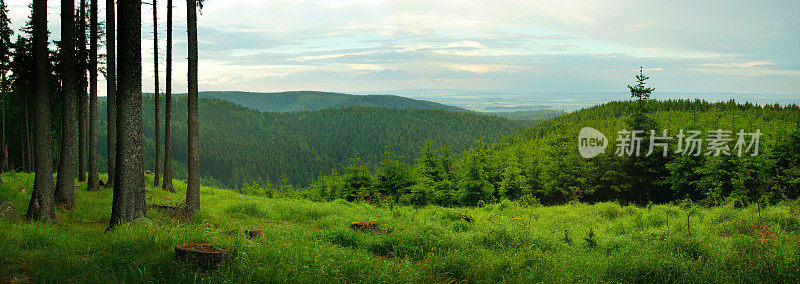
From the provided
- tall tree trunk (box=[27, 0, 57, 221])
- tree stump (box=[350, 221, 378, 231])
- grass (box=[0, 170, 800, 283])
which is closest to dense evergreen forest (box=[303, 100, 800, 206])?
tree stump (box=[350, 221, 378, 231])

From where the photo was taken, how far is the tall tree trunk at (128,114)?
803cm

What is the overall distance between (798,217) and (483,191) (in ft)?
59.2

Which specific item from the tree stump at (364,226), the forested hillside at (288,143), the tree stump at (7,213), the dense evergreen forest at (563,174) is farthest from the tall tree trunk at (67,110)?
the forested hillside at (288,143)

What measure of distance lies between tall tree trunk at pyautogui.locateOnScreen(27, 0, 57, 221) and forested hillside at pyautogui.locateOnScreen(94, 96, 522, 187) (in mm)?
110083

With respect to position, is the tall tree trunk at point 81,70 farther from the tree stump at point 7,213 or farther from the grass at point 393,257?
the tree stump at point 7,213

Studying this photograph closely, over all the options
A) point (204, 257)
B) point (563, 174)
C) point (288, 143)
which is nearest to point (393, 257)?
point (204, 257)

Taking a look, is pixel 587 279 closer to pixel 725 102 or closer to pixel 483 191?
pixel 483 191

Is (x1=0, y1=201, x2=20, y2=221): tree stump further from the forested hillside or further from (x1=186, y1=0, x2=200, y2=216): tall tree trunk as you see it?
the forested hillside

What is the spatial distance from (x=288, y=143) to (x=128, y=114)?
17525 cm

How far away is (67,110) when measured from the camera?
39.2 ft

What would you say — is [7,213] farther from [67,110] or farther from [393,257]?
[393,257]

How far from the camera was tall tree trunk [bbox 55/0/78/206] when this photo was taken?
442 inches

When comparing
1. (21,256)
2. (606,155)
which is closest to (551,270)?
(21,256)

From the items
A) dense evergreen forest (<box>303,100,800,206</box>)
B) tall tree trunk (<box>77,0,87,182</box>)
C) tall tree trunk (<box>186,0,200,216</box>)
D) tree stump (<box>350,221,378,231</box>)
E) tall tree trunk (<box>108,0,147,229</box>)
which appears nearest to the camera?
tall tree trunk (<box>108,0,147,229</box>)
